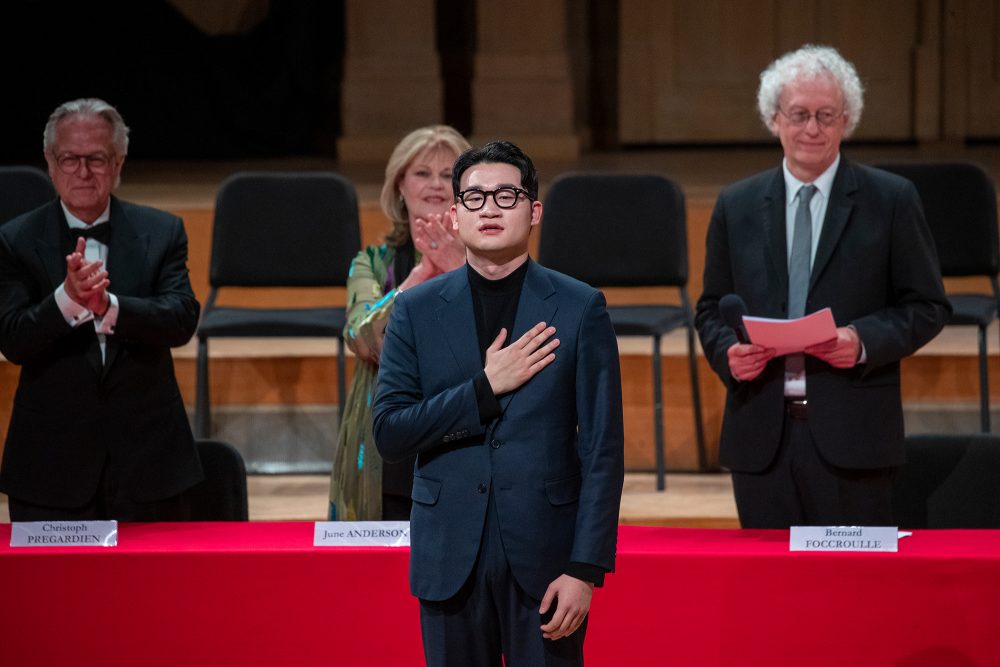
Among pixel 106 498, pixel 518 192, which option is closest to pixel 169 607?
pixel 106 498

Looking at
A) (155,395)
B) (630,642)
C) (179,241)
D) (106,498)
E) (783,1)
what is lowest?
(630,642)

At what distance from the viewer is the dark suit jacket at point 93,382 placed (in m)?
3.00

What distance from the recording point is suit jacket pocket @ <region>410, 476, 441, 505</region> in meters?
2.14

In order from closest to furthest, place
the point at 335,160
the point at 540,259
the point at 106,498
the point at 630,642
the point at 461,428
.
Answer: the point at 461,428 < the point at 630,642 < the point at 106,498 < the point at 540,259 < the point at 335,160

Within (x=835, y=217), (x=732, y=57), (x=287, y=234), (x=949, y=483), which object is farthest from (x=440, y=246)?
(x=732, y=57)

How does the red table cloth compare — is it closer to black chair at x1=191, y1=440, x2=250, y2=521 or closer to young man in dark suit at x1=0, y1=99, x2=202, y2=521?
young man in dark suit at x1=0, y1=99, x2=202, y2=521

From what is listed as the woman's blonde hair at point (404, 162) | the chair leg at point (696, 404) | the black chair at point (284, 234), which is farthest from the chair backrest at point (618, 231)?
the woman's blonde hair at point (404, 162)

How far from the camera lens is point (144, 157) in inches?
298

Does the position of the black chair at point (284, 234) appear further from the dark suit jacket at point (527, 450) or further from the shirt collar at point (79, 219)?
the dark suit jacket at point (527, 450)

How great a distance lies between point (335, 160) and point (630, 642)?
200 inches

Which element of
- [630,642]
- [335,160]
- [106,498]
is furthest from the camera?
[335,160]

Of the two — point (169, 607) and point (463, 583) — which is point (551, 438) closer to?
point (463, 583)

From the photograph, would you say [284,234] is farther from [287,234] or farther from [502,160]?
[502,160]

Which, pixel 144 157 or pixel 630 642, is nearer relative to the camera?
pixel 630 642
